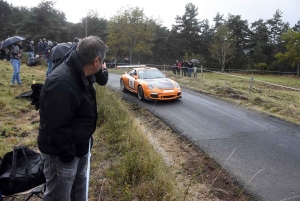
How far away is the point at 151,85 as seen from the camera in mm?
10312

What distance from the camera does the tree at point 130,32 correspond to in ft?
167

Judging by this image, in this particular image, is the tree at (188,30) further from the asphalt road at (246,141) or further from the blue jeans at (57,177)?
the blue jeans at (57,177)

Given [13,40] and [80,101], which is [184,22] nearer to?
[13,40]

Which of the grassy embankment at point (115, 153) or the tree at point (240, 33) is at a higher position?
the tree at point (240, 33)

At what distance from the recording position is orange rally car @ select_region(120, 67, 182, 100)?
10117 mm

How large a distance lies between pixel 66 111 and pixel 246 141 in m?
5.34

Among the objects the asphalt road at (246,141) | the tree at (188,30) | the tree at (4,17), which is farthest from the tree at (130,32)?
the asphalt road at (246,141)

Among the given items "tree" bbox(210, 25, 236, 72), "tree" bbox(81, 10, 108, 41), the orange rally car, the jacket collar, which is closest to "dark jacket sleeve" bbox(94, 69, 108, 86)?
the jacket collar

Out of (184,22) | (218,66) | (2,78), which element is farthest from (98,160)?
(184,22)

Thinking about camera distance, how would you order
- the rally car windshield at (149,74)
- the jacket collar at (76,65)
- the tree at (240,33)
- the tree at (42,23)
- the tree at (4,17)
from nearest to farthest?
the jacket collar at (76,65)
the rally car windshield at (149,74)
the tree at (42,23)
the tree at (4,17)
the tree at (240,33)

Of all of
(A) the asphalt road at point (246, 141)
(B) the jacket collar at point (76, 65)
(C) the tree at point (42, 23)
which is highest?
(C) the tree at point (42, 23)

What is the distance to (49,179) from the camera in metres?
2.28

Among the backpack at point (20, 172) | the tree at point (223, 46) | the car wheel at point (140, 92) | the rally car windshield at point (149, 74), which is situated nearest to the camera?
the backpack at point (20, 172)

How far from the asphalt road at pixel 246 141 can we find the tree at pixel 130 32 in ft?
141
